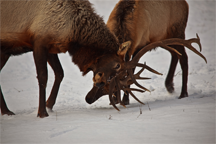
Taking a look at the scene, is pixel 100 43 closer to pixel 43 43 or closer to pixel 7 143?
pixel 43 43

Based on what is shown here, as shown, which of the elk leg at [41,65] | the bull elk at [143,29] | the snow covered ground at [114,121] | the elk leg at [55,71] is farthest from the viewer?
the elk leg at [55,71]

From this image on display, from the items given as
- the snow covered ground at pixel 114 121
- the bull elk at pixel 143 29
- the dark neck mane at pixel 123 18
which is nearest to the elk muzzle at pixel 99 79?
the bull elk at pixel 143 29

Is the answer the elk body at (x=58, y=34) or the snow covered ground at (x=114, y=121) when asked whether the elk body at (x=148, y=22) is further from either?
the snow covered ground at (x=114, y=121)

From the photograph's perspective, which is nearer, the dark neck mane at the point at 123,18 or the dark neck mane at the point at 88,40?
the dark neck mane at the point at 88,40

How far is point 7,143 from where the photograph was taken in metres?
2.97

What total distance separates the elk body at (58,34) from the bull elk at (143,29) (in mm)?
373

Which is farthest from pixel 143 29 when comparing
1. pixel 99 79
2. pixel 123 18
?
pixel 99 79

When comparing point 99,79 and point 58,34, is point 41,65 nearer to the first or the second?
point 58,34

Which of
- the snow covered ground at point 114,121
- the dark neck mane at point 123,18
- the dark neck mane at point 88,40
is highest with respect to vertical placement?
the dark neck mane at point 123,18

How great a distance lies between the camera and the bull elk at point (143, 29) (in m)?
4.64

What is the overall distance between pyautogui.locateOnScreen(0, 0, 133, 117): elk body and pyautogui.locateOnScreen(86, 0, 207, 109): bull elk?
0.37m

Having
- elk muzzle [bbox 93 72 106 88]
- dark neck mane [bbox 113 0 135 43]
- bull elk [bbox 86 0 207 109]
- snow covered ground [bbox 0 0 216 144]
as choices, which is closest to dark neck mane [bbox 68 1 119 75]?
elk muzzle [bbox 93 72 106 88]

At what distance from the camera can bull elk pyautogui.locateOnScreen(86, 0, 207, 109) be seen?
464cm

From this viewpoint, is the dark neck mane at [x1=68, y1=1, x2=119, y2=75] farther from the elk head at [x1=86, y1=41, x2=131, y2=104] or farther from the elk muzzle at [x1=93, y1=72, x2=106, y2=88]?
the elk muzzle at [x1=93, y1=72, x2=106, y2=88]
